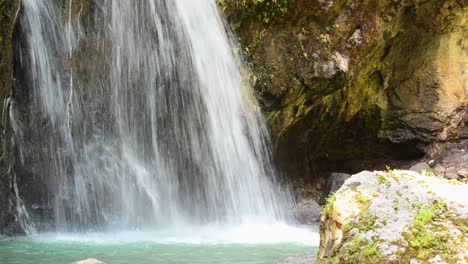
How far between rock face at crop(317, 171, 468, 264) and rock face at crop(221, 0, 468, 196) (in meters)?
6.86

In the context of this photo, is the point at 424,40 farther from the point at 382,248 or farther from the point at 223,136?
the point at 382,248

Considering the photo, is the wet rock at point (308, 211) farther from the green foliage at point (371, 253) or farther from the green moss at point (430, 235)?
the green foliage at point (371, 253)

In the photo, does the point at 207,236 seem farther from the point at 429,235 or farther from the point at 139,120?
the point at 429,235

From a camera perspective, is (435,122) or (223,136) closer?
(223,136)

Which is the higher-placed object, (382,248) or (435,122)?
(435,122)

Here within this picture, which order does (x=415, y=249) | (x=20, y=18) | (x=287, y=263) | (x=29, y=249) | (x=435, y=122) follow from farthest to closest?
(x=435, y=122) → (x=20, y=18) → (x=29, y=249) → (x=287, y=263) → (x=415, y=249)

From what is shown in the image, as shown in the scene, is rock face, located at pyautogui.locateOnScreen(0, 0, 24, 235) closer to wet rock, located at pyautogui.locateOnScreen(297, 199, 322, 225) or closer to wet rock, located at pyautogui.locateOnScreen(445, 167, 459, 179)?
wet rock, located at pyautogui.locateOnScreen(297, 199, 322, 225)

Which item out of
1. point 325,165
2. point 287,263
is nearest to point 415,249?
point 287,263

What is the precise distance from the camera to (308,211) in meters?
11.4

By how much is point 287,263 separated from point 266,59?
6022 millimetres

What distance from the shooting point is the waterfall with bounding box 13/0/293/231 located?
9547 millimetres

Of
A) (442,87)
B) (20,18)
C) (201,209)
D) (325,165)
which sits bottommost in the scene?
(201,209)

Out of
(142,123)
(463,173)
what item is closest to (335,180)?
(463,173)

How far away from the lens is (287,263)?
5.25m
